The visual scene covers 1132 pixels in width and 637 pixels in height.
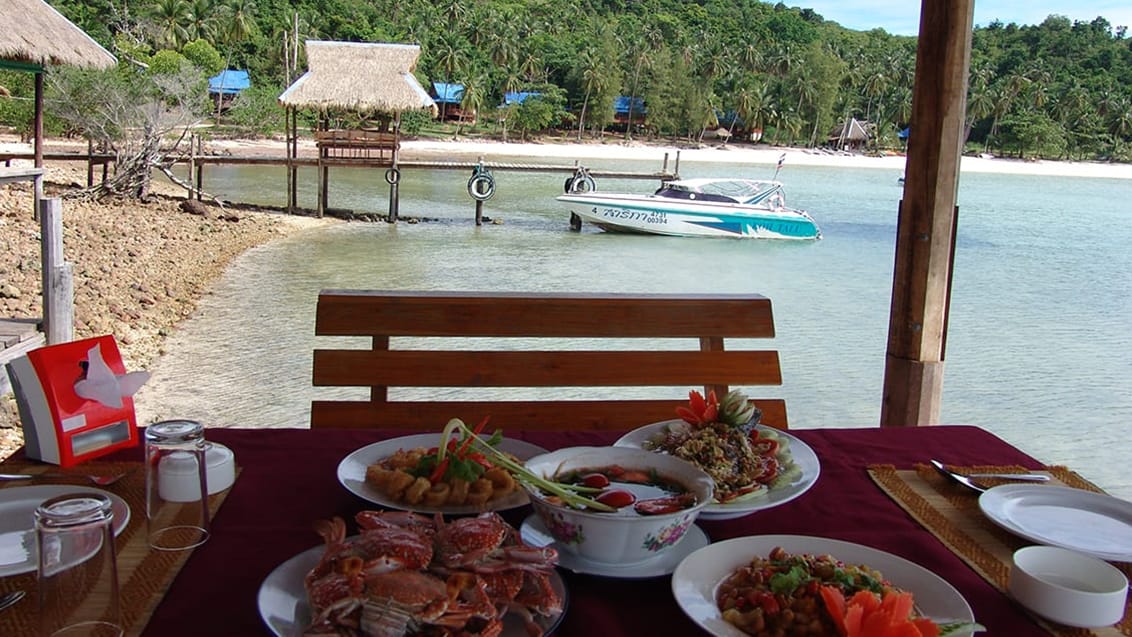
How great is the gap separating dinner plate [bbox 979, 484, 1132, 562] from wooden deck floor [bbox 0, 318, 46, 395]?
14.4 feet

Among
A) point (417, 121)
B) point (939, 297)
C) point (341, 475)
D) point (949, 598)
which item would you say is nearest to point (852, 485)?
point (949, 598)

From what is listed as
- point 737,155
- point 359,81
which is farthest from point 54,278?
point 737,155

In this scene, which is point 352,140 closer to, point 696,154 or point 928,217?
point 928,217

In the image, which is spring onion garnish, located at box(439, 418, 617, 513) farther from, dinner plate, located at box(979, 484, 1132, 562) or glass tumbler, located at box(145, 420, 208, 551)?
dinner plate, located at box(979, 484, 1132, 562)

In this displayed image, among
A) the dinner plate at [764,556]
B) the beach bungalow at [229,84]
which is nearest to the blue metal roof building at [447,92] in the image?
the beach bungalow at [229,84]

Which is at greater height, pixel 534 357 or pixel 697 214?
pixel 534 357

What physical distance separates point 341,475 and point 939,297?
209 cm

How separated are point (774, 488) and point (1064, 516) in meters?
0.39

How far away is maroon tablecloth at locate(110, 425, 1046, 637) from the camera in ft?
3.08

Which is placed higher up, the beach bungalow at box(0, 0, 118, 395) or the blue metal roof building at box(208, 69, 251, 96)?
the blue metal roof building at box(208, 69, 251, 96)

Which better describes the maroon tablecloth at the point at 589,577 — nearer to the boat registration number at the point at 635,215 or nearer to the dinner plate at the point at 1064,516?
the dinner plate at the point at 1064,516

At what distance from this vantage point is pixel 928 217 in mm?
2711

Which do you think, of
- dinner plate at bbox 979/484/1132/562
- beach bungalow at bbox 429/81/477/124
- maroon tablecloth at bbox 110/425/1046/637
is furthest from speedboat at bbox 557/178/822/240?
beach bungalow at bbox 429/81/477/124

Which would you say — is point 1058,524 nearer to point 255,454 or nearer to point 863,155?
point 255,454
